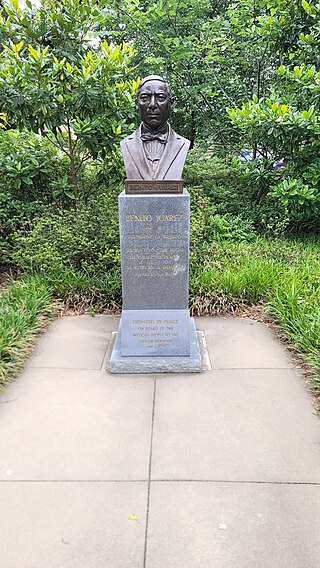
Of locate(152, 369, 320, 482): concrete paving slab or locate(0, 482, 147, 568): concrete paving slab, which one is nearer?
locate(0, 482, 147, 568): concrete paving slab

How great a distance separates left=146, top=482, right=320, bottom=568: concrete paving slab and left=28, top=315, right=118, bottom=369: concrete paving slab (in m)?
1.81

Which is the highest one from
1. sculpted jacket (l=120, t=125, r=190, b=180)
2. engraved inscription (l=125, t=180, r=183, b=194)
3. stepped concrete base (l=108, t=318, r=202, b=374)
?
sculpted jacket (l=120, t=125, r=190, b=180)

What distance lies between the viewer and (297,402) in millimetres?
3582

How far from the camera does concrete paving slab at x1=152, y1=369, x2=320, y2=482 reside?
2.84 m

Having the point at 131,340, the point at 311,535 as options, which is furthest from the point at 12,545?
the point at 131,340

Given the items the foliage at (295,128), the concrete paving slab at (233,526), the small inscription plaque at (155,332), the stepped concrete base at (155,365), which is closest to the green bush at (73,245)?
the small inscription plaque at (155,332)

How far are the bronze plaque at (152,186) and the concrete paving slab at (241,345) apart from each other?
5.41ft

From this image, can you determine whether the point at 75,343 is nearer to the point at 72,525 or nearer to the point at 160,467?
the point at 160,467

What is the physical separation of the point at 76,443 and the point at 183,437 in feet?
2.48

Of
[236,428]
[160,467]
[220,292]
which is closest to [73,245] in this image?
[220,292]

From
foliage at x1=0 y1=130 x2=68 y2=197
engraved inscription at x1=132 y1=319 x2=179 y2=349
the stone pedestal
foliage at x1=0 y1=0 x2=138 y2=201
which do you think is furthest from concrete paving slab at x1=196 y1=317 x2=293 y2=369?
foliage at x1=0 y1=130 x2=68 y2=197

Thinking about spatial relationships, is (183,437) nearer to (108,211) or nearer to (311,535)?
(311,535)

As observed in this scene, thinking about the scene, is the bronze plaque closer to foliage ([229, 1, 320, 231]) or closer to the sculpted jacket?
the sculpted jacket

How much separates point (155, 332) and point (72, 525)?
1.97m
